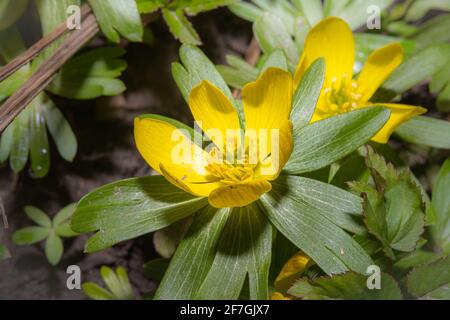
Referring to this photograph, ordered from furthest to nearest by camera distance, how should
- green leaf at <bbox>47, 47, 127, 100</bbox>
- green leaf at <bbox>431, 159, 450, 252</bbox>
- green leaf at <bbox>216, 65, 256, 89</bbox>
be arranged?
1. green leaf at <bbox>47, 47, 127, 100</bbox>
2. green leaf at <bbox>216, 65, 256, 89</bbox>
3. green leaf at <bbox>431, 159, 450, 252</bbox>

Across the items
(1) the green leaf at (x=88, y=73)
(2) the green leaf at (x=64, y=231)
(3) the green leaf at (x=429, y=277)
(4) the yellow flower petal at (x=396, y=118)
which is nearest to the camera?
(3) the green leaf at (x=429, y=277)

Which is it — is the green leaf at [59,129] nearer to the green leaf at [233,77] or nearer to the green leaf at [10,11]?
the green leaf at [10,11]

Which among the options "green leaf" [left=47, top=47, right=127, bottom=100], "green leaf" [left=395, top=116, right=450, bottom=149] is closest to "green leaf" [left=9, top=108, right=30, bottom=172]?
"green leaf" [left=47, top=47, right=127, bottom=100]

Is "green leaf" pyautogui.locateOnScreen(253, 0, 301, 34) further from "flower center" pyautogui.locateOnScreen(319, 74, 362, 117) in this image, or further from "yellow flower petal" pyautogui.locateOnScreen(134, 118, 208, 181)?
"yellow flower petal" pyautogui.locateOnScreen(134, 118, 208, 181)

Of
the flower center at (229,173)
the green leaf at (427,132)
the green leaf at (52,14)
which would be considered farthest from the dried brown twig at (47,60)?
the green leaf at (427,132)

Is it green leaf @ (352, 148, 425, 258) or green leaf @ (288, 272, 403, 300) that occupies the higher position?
green leaf @ (352, 148, 425, 258)

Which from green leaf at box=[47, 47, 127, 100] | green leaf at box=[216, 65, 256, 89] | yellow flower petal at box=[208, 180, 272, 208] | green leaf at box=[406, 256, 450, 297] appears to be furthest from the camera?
green leaf at box=[47, 47, 127, 100]
